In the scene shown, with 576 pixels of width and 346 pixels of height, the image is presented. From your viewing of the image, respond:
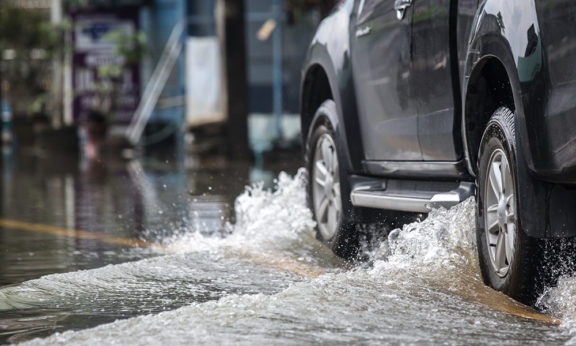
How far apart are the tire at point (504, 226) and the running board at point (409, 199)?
281 mm

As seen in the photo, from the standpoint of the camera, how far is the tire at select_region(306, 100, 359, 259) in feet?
22.5

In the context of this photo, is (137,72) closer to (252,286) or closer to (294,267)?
(294,267)

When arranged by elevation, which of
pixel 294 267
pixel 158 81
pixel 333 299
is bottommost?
pixel 158 81

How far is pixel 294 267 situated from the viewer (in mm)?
6621

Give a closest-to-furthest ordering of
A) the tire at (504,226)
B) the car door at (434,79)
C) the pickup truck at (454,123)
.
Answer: the pickup truck at (454,123), the tire at (504,226), the car door at (434,79)

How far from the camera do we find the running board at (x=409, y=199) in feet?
18.7

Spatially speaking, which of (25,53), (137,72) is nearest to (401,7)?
(137,72)

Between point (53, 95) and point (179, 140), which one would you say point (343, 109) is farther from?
point (53, 95)

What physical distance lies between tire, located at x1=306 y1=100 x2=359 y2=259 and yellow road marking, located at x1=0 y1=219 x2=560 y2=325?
29 centimetres

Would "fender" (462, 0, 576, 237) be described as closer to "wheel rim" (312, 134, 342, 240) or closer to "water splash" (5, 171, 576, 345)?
"water splash" (5, 171, 576, 345)

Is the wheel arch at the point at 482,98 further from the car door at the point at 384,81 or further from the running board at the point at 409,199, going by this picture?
the car door at the point at 384,81

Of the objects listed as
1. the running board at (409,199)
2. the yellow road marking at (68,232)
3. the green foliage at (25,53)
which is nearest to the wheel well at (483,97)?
the running board at (409,199)

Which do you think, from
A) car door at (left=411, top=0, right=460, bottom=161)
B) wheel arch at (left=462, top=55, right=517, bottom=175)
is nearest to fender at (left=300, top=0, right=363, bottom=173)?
car door at (left=411, top=0, right=460, bottom=161)

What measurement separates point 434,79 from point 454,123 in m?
0.24
